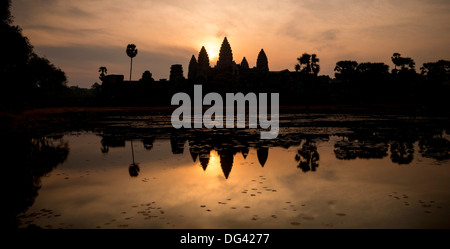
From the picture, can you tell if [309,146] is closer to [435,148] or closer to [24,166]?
[435,148]

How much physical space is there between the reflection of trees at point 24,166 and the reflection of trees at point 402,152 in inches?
434

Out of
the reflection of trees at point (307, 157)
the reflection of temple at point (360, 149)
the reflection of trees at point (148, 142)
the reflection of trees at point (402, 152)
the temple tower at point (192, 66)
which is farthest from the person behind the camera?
the temple tower at point (192, 66)

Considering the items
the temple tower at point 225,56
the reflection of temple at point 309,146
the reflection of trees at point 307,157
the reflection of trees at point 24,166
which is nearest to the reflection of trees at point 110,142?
the reflection of temple at point 309,146

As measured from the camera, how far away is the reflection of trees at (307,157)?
1147cm

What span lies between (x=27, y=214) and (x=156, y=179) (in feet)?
11.8

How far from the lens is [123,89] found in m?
89.5

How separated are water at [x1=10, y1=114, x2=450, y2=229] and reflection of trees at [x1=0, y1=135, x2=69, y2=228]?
0.20 meters

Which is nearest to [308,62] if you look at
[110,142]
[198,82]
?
[198,82]

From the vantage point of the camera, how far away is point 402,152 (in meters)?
13.9

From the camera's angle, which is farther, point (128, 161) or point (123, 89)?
point (123, 89)

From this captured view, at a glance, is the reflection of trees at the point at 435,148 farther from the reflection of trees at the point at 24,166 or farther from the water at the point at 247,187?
the reflection of trees at the point at 24,166

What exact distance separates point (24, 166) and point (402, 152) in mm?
13722
